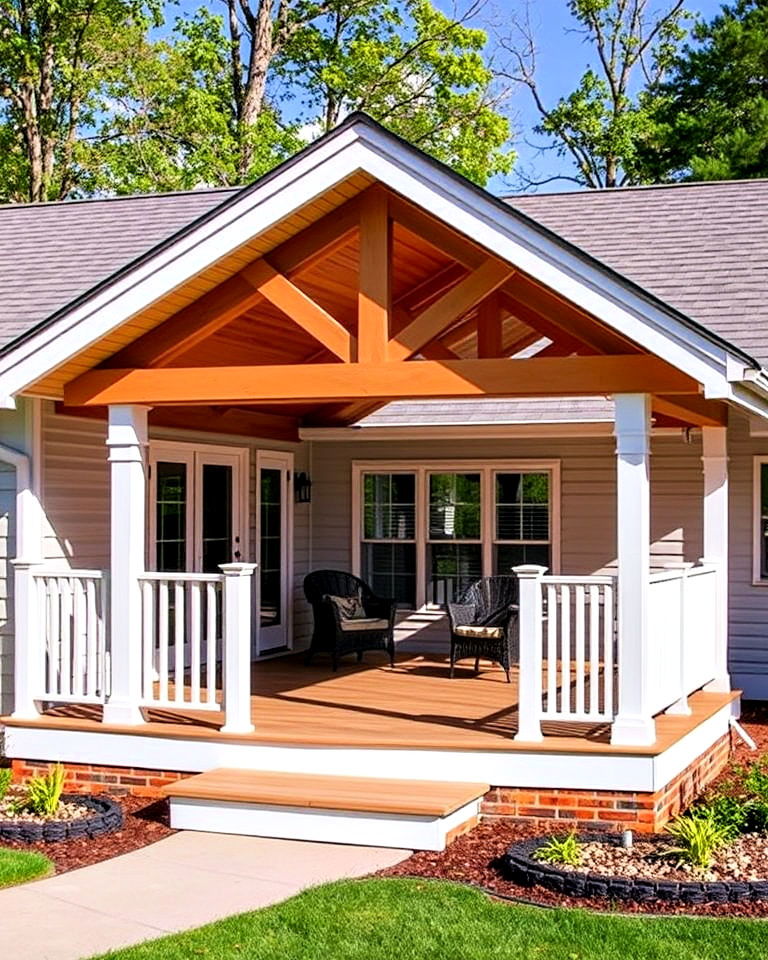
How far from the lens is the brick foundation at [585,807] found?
25.5ft

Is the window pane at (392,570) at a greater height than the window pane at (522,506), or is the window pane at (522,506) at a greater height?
the window pane at (522,506)

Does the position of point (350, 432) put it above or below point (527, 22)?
below

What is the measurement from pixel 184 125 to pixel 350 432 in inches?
516

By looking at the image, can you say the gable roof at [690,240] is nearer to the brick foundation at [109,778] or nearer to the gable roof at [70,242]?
the gable roof at [70,242]

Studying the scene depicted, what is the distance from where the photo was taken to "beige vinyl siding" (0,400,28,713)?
9.69 meters

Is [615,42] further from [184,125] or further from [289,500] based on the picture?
[289,500]

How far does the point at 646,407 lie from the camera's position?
7945mm

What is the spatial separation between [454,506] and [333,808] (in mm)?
6513

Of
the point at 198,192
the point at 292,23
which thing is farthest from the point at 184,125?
the point at 198,192

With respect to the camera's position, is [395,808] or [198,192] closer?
[395,808]

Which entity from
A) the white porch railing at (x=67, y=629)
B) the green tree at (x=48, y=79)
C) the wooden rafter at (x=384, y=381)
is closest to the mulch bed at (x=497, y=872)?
the wooden rafter at (x=384, y=381)

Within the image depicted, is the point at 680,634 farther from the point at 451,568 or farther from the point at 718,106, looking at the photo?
the point at 718,106

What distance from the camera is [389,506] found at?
46.1 feet

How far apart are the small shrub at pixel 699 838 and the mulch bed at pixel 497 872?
1.35 feet
